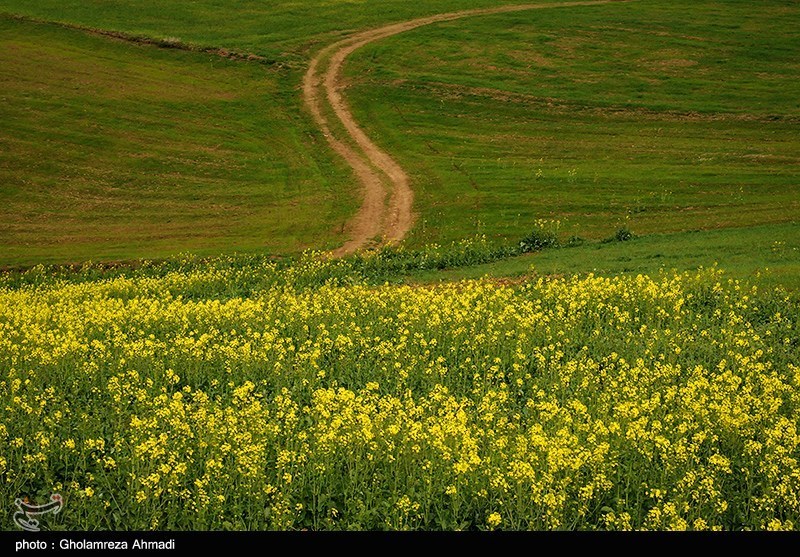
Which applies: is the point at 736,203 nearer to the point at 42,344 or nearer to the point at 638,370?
the point at 638,370

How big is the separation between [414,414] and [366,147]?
36.3 m

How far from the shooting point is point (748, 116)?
5038 centimetres

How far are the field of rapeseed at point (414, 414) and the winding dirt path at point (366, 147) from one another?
1617 centimetres

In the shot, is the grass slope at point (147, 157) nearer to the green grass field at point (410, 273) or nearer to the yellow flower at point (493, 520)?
the green grass field at point (410, 273)

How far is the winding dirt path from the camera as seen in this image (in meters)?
37.6

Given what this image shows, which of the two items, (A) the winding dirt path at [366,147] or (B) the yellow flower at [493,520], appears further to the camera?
(A) the winding dirt path at [366,147]

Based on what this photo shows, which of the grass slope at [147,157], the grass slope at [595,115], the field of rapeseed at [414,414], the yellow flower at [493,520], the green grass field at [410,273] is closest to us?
the yellow flower at [493,520]

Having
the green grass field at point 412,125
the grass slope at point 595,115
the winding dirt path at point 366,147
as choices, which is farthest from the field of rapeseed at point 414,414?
the grass slope at point 595,115

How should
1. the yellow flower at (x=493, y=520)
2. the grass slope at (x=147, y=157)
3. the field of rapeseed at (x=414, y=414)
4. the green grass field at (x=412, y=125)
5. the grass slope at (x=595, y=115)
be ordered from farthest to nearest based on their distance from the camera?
the grass slope at (x=595, y=115) → the green grass field at (x=412, y=125) → the grass slope at (x=147, y=157) → the field of rapeseed at (x=414, y=414) → the yellow flower at (x=493, y=520)

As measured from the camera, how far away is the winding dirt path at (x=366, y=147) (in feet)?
123

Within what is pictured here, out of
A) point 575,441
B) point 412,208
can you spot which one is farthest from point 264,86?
point 575,441

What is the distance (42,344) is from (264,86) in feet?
137

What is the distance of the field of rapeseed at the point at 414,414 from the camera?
433 inches

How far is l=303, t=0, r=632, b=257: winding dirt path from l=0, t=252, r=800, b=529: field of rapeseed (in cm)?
1617
